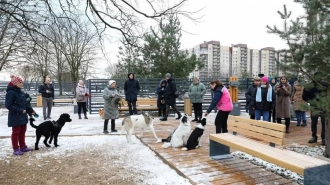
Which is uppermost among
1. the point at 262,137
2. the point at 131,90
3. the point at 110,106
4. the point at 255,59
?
the point at 255,59

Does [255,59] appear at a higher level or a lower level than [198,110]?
higher

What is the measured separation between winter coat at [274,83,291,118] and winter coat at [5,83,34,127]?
20.7 feet

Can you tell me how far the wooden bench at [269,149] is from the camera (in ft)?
9.60

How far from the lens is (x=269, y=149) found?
3.78m

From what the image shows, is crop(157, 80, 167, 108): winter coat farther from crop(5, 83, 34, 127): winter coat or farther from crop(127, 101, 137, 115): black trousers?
crop(5, 83, 34, 127): winter coat

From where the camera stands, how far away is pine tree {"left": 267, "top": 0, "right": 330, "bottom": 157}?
159 inches

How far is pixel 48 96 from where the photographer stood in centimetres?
978

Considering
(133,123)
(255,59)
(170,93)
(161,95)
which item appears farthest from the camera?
(255,59)

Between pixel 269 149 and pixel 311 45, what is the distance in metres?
1.84

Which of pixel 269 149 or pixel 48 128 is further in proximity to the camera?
pixel 48 128

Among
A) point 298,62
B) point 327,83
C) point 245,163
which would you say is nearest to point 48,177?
point 245,163

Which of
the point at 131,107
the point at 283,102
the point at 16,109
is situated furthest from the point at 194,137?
the point at 131,107

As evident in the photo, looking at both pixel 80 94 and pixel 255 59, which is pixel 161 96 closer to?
pixel 80 94

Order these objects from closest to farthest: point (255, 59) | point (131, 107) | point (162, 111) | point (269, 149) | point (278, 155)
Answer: point (278, 155)
point (269, 149)
point (131, 107)
point (162, 111)
point (255, 59)
